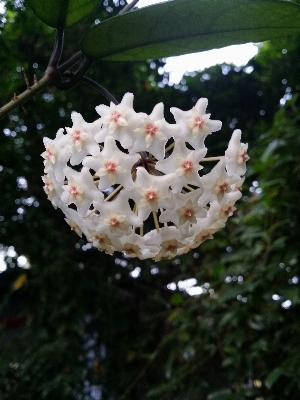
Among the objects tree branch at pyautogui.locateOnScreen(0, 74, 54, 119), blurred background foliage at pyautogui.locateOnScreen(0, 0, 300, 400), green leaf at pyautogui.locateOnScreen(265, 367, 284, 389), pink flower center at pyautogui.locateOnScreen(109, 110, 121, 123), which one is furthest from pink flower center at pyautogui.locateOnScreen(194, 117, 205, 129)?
green leaf at pyautogui.locateOnScreen(265, 367, 284, 389)

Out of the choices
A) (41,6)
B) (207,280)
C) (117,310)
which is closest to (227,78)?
(207,280)

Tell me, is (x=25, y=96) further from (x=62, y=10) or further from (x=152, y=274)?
(x=152, y=274)

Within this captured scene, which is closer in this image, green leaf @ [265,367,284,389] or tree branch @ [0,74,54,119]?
tree branch @ [0,74,54,119]

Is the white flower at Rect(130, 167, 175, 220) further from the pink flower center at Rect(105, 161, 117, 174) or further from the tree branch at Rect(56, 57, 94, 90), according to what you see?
the tree branch at Rect(56, 57, 94, 90)

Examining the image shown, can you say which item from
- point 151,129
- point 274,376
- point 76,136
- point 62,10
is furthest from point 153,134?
point 274,376

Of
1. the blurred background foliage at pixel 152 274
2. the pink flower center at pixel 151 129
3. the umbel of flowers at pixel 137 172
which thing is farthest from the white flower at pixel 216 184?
the blurred background foliage at pixel 152 274

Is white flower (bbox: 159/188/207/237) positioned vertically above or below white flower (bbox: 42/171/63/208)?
below

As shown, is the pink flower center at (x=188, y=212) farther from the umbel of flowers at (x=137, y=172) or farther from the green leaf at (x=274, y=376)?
the green leaf at (x=274, y=376)
